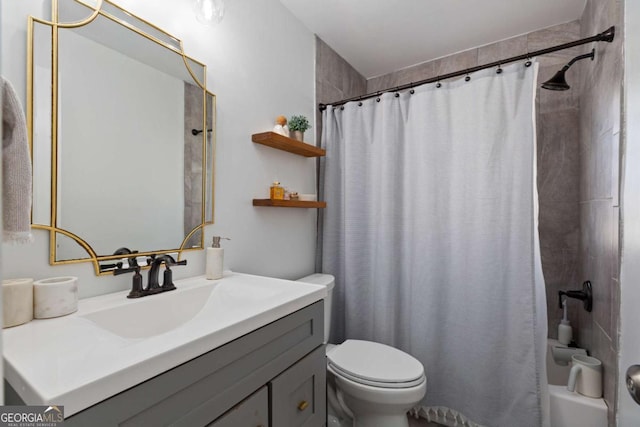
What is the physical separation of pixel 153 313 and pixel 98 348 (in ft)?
1.25

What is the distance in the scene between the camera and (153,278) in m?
1.11

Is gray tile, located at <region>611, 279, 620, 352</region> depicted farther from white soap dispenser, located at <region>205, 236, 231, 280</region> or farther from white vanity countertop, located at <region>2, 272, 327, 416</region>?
white soap dispenser, located at <region>205, 236, 231, 280</region>

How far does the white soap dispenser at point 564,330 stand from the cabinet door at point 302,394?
1.64 m

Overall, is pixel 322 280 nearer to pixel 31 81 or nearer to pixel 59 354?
pixel 59 354

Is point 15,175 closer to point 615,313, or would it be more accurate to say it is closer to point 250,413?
point 250,413

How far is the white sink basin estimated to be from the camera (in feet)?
3.03

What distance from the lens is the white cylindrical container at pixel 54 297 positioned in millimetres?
826

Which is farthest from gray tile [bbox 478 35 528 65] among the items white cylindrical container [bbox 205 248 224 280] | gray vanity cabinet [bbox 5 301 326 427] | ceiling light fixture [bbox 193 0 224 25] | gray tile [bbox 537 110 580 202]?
white cylindrical container [bbox 205 248 224 280]

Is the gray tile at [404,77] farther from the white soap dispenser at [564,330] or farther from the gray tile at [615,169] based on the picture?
the white soap dispenser at [564,330]

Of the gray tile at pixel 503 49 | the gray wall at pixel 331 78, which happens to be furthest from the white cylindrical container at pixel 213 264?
the gray tile at pixel 503 49

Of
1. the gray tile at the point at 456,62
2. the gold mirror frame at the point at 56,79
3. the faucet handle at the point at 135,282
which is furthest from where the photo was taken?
the gray tile at the point at 456,62

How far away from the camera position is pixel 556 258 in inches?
80.6

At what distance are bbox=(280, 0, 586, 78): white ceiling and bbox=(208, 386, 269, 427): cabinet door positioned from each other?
201 cm

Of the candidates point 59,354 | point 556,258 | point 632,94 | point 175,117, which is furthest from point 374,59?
point 59,354
